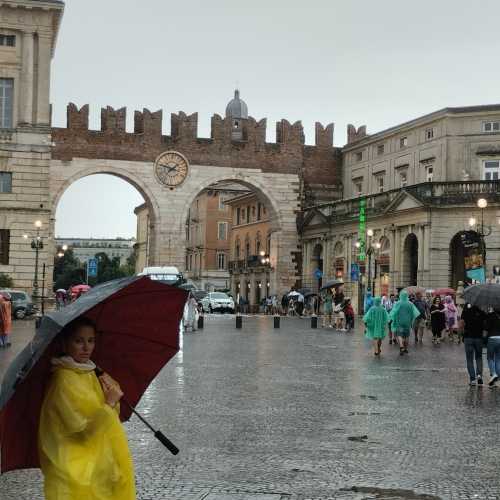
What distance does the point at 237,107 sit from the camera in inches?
4537

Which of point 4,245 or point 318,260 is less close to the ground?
point 4,245

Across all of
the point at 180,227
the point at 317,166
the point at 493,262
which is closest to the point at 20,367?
the point at 493,262

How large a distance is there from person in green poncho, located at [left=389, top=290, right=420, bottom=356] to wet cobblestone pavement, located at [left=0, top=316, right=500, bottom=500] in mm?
4300

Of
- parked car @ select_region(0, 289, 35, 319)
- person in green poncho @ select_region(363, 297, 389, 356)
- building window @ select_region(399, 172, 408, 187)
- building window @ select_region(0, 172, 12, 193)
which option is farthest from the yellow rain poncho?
building window @ select_region(399, 172, 408, 187)

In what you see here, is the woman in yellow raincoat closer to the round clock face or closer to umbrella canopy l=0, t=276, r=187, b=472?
umbrella canopy l=0, t=276, r=187, b=472

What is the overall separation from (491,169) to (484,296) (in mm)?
37286

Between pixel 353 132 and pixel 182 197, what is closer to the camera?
pixel 182 197

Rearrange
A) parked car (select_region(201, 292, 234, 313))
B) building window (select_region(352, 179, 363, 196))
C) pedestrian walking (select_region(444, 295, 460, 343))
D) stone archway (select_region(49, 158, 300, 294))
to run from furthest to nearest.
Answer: building window (select_region(352, 179, 363, 196)), parked car (select_region(201, 292, 234, 313)), stone archway (select_region(49, 158, 300, 294)), pedestrian walking (select_region(444, 295, 460, 343))

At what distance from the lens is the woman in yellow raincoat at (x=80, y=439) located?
4.69 m

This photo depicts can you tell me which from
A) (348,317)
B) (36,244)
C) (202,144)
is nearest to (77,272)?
(202,144)

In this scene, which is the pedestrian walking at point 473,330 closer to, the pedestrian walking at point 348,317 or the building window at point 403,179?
the pedestrian walking at point 348,317

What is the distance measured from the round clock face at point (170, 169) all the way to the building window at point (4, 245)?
40.5ft

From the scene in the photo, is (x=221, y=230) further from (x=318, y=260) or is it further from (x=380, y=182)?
(x=380, y=182)

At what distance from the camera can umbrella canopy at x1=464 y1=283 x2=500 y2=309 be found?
16031 mm
